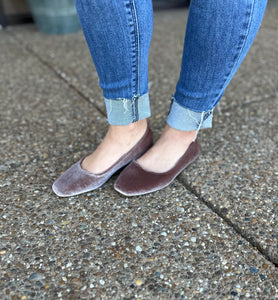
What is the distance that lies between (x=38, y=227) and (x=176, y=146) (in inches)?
21.7

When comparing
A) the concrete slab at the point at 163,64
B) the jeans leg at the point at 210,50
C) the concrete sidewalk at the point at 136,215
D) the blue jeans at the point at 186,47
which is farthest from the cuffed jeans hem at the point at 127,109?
the concrete slab at the point at 163,64

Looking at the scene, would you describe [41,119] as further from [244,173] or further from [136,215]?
[244,173]

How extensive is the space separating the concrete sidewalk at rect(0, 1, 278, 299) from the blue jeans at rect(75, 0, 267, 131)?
1.00 feet

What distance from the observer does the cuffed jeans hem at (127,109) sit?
105cm

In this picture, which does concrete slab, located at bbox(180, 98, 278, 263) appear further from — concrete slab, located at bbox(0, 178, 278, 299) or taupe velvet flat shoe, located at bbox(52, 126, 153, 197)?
taupe velvet flat shoe, located at bbox(52, 126, 153, 197)

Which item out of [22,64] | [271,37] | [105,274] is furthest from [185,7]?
[105,274]

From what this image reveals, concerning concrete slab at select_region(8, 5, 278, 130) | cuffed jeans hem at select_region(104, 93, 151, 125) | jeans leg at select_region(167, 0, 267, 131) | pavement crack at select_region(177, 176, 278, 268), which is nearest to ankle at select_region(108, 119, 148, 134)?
cuffed jeans hem at select_region(104, 93, 151, 125)

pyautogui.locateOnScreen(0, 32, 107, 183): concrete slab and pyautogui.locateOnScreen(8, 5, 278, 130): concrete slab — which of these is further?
pyautogui.locateOnScreen(8, 5, 278, 130): concrete slab

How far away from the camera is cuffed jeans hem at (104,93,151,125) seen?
1054 mm

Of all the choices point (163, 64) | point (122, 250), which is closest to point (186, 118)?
point (122, 250)

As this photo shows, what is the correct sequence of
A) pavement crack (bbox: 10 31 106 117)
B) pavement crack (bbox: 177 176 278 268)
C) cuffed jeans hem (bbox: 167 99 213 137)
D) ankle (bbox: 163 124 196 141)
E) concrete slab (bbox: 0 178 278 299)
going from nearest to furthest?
concrete slab (bbox: 0 178 278 299), pavement crack (bbox: 177 176 278 268), cuffed jeans hem (bbox: 167 99 213 137), ankle (bbox: 163 124 196 141), pavement crack (bbox: 10 31 106 117)

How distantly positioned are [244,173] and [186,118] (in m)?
0.36

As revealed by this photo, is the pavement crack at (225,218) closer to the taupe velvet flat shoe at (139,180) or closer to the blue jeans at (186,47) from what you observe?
the taupe velvet flat shoe at (139,180)

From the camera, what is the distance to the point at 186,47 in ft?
3.34
